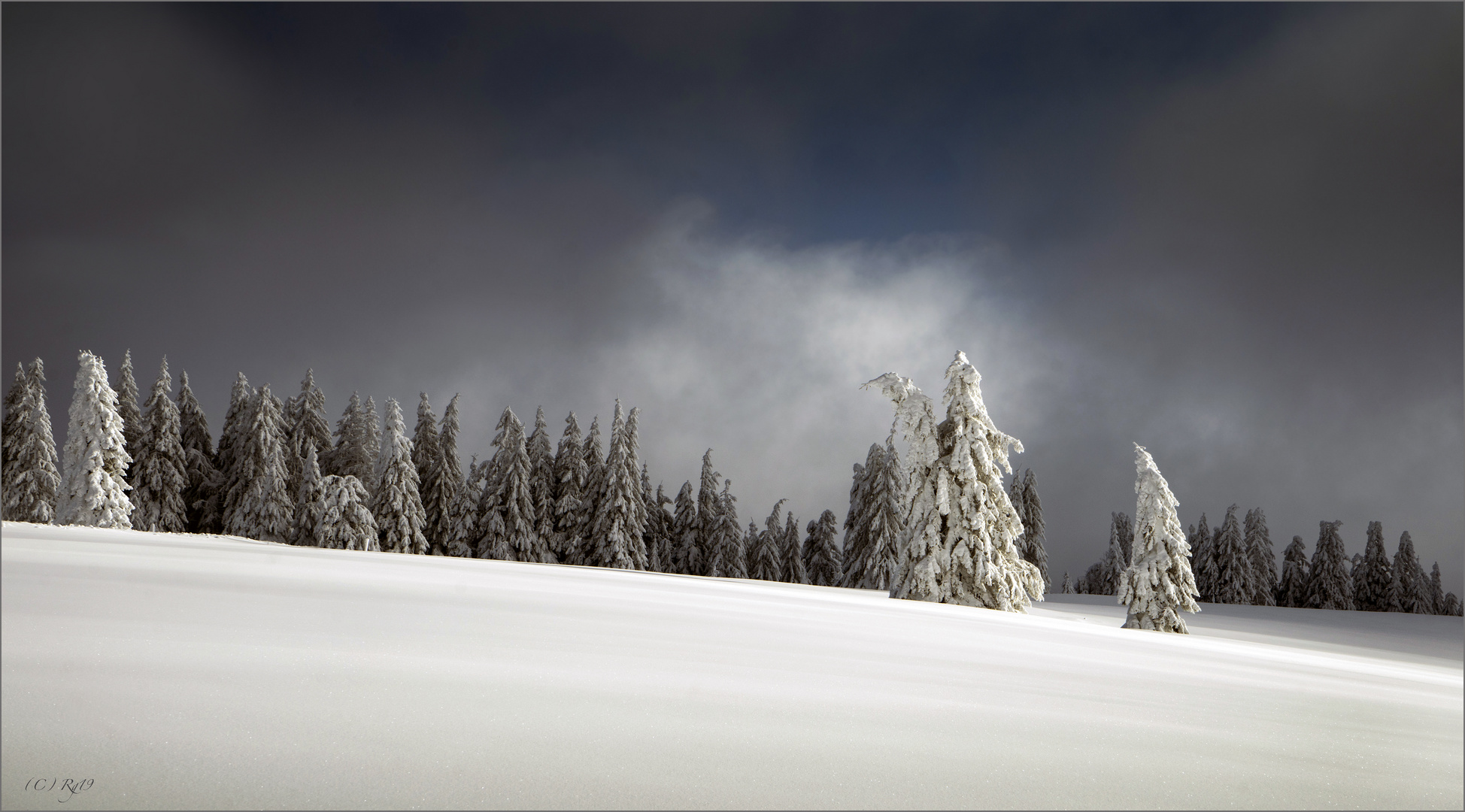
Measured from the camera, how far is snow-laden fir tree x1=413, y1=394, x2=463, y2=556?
149 feet

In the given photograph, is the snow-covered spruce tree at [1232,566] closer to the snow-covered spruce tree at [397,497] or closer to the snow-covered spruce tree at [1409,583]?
the snow-covered spruce tree at [1409,583]

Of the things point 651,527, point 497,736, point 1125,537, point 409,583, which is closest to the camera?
point 497,736

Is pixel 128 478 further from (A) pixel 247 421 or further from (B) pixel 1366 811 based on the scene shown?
(B) pixel 1366 811

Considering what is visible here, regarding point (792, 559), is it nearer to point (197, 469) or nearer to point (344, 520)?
point (344, 520)

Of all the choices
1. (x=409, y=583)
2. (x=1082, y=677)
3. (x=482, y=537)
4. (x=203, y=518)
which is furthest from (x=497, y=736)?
(x=203, y=518)

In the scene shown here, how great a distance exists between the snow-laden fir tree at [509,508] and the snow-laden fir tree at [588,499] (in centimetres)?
193

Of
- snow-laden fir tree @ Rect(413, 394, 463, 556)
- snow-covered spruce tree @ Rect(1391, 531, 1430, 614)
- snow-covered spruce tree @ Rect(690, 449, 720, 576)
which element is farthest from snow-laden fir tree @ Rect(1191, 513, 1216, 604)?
snow-laden fir tree @ Rect(413, 394, 463, 556)

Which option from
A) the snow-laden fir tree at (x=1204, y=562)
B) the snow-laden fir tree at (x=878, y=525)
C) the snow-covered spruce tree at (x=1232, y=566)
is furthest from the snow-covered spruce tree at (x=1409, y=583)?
the snow-laden fir tree at (x=878, y=525)

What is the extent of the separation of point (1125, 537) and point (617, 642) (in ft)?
230

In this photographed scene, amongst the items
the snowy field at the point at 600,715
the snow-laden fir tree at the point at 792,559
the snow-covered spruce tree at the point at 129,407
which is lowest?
the snow-laden fir tree at the point at 792,559

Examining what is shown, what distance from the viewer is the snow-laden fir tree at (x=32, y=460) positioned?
32.3 metres

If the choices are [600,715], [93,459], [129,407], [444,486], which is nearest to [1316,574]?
[444,486]

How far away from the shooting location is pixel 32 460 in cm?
3412

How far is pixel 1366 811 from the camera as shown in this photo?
8.59ft
